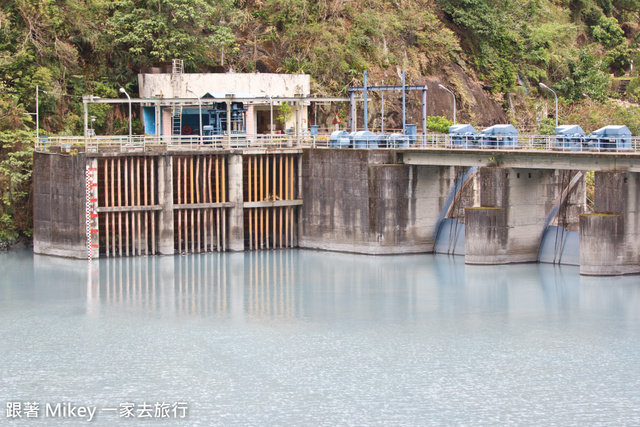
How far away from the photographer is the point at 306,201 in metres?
66.1

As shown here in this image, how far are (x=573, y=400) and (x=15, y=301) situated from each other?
88.6 ft

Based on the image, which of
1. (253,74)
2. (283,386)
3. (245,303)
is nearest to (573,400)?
(283,386)

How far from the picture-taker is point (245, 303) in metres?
50.2

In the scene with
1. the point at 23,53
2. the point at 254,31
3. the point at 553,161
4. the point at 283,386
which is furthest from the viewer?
the point at 254,31

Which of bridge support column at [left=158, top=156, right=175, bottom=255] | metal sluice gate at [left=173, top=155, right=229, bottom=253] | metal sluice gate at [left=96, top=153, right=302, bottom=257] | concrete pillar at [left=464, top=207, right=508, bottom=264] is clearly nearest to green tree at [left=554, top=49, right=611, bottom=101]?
metal sluice gate at [left=96, top=153, right=302, bottom=257]

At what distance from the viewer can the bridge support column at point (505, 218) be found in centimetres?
5838

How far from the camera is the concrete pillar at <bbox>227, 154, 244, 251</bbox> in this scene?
6406 cm

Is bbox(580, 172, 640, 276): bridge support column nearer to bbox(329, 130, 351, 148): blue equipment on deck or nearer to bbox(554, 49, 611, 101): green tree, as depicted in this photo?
bbox(329, 130, 351, 148): blue equipment on deck

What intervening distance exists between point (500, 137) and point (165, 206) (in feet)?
62.3

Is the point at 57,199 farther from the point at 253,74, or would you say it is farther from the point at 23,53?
the point at 253,74

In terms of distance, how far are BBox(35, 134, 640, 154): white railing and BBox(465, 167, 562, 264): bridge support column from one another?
5.84 feet

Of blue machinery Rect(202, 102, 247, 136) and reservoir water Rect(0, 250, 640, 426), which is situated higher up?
blue machinery Rect(202, 102, 247, 136)

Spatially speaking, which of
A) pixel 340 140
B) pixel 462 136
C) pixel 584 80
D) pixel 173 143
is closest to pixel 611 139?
pixel 462 136

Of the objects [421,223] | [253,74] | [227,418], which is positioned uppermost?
[253,74]
